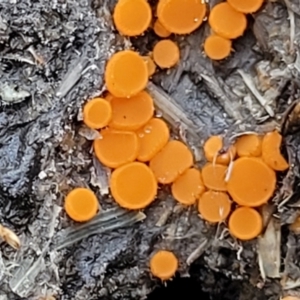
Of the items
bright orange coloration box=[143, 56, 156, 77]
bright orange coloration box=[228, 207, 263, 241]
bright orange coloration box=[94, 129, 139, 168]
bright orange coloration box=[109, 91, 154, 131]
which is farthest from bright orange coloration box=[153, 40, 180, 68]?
bright orange coloration box=[228, 207, 263, 241]

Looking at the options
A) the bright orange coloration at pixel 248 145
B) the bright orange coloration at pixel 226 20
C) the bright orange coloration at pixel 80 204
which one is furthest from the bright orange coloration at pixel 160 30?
the bright orange coloration at pixel 80 204

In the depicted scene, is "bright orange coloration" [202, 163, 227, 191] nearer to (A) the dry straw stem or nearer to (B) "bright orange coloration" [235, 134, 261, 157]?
(B) "bright orange coloration" [235, 134, 261, 157]

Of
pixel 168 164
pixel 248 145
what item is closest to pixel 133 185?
pixel 168 164

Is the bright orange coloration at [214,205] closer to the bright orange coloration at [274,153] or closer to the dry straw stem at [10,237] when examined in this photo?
the bright orange coloration at [274,153]

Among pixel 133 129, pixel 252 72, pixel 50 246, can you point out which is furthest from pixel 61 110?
pixel 252 72

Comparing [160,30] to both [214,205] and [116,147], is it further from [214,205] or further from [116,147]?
[214,205]

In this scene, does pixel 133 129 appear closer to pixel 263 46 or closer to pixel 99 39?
pixel 99 39
